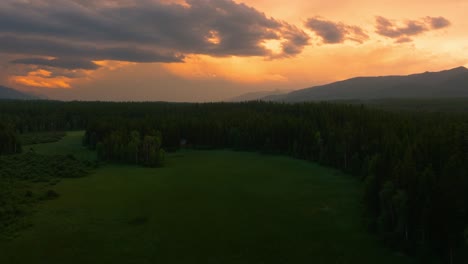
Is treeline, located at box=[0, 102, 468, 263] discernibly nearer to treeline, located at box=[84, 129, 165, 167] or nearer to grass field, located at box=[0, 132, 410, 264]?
treeline, located at box=[84, 129, 165, 167]

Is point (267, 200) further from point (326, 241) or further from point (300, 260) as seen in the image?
point (300, 260)

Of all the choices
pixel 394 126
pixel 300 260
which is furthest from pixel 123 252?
pixel 394 126

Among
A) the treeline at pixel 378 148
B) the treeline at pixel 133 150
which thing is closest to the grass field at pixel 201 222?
the treeline at pixel 378 148

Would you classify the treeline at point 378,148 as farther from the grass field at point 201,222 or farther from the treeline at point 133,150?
the grass field at point 201,222

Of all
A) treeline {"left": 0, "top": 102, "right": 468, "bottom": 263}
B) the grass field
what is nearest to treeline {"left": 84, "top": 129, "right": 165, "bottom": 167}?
treeline {"left": 0, "top": 102, "right": 468, "bottom": 263}

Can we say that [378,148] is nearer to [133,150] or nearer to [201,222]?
[201,222]

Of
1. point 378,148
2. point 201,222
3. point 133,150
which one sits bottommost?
point 201,222

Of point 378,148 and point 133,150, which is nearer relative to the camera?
point 378,148

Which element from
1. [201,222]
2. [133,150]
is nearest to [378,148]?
[201,222]
